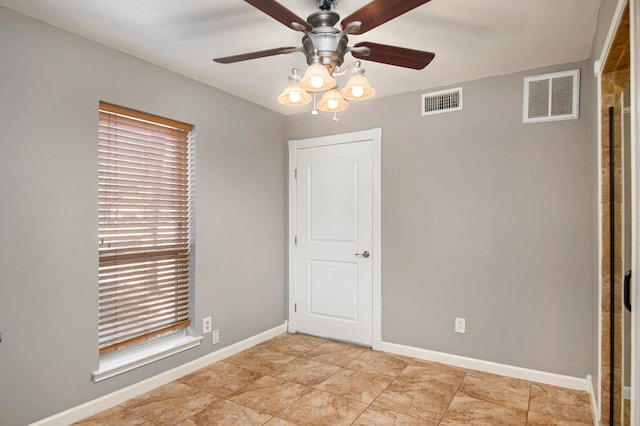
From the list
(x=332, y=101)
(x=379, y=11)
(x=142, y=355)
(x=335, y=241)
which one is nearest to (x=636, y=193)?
(x=379, y=11)

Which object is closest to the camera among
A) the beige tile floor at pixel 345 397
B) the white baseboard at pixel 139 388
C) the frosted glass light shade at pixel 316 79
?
the frosted glass light shade at pixel 316 79

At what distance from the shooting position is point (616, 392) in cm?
206

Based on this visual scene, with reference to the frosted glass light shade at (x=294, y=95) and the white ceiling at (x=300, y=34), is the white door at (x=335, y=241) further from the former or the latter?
the frosted glass light shade at (x=294, y=95)

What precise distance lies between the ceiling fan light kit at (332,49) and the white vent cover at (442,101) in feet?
4.49

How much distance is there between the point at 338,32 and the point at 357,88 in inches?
12.1

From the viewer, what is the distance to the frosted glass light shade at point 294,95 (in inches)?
78.0

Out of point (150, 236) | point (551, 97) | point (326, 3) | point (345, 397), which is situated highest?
point (326, 3)

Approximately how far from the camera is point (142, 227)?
2828 millimetres

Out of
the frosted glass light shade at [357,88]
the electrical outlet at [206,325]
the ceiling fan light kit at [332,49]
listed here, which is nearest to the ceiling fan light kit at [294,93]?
the ceiling fan light kit at [332,49]

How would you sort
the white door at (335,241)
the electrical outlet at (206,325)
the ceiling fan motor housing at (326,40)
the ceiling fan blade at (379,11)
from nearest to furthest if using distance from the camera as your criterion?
the ceiling fan blade at (379,11) → the ceiling fan motor housing at (326,40) → the electrical outlet at (206,325) → the white door at (335,241)

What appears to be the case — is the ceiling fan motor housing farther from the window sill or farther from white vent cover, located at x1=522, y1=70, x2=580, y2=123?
the window sill

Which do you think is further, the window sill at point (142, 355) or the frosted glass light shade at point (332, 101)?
the window sill at point (142, 355)

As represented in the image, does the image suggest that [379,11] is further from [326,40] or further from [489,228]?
[489,228]

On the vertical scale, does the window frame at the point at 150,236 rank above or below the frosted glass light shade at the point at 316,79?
A: below
